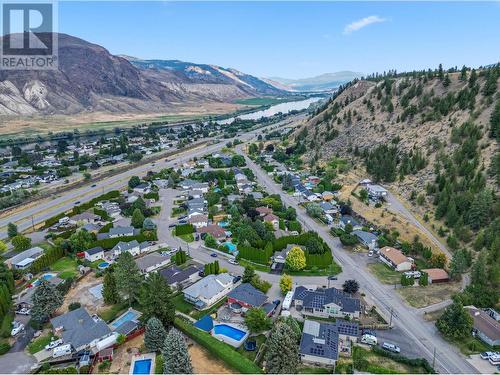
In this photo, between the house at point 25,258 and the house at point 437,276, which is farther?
the house at point 25,258

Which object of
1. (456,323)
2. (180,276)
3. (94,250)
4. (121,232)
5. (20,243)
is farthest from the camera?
(121,232)

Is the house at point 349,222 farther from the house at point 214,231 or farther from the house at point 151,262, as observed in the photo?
the house at point 151,262

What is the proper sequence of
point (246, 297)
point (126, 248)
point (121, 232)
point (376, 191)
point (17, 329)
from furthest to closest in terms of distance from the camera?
point (376, 191) < point (121, 232) < point (126, 248) < point (246, 297) < point (17, 329)

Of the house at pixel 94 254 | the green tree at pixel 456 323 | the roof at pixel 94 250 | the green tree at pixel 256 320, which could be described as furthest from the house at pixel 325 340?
the roof at pixel 94 250

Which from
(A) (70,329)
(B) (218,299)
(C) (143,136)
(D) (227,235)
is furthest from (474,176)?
(C) (143,136)

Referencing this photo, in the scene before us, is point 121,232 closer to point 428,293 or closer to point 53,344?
point 53,344

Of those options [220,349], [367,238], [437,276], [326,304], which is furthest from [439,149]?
[220,349]

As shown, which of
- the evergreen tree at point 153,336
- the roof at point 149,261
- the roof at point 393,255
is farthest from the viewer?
the roof at point 393,255

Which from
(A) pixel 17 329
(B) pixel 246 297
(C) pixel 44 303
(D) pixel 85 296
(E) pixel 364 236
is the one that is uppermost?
(E) pixel 364 236
